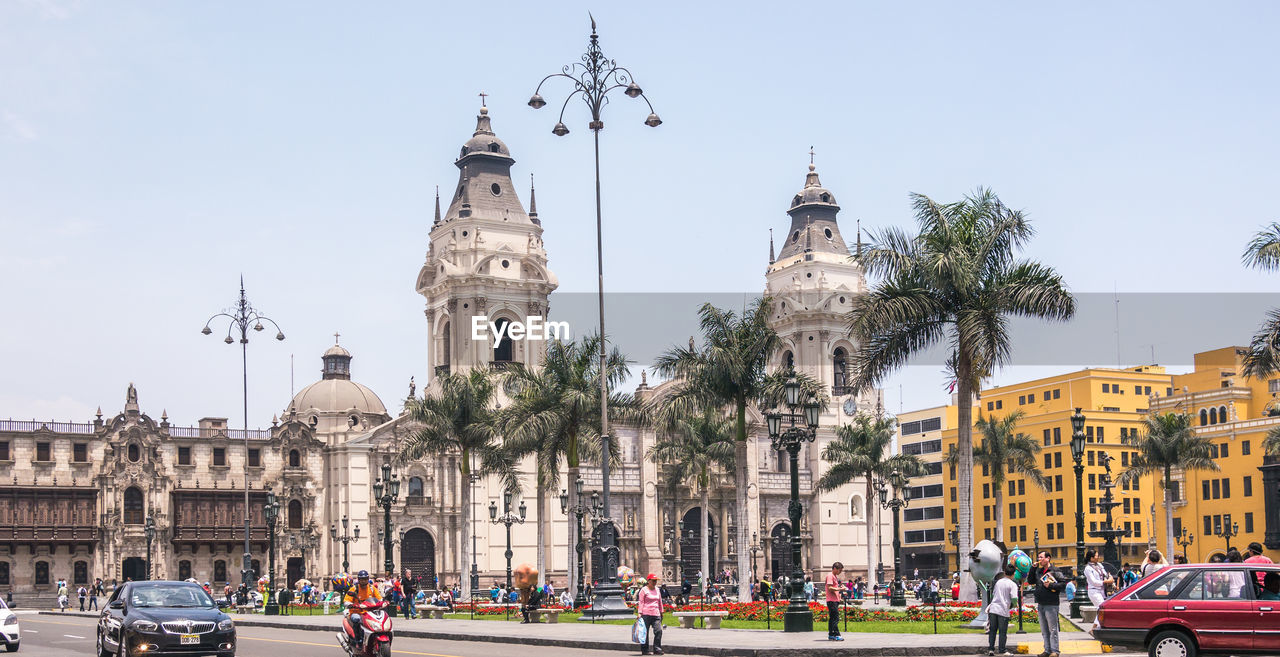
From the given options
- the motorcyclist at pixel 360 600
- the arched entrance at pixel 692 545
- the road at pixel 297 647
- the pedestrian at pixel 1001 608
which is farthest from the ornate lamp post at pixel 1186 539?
the motorcyclist at pixel 360 600

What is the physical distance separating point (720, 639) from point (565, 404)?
23.0 metres

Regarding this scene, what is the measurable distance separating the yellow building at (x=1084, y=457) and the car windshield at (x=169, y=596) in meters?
72.5

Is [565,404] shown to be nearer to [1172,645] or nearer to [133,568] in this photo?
[1172,645]

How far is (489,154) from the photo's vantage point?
85000 millimetres

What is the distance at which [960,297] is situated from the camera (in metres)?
32.7

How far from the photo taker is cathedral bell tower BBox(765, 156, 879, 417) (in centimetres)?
9356

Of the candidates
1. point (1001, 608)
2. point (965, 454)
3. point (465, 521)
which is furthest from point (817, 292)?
point (1001, 608)

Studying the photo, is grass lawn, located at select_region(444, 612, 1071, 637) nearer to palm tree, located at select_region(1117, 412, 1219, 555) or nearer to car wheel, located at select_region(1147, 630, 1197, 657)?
car wheel, located at select_region(1147, 630, 1197, 657)

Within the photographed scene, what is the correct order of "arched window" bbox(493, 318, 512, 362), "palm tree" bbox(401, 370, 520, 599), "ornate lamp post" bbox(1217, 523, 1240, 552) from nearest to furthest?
"palm tree" bbox(401, 370, 520, 599) < "ornate lamp post" bbox(1217, 523, 1240, 552) < "arched window" bbox(493, 318, 512, 362)

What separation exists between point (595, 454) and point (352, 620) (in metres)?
37.1

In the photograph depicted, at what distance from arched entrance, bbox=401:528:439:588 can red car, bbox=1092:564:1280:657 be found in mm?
64816

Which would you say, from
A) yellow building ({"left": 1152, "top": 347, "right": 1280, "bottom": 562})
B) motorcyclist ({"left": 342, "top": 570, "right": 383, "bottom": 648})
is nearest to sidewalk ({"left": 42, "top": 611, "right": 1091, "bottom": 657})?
motorcyclist ({"left": 342, "top": 570, "right": 383, "bottom": 648})

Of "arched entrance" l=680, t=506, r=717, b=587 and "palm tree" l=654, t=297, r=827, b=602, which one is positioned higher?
"palm tree" l=654, t=297, r=827, b=602

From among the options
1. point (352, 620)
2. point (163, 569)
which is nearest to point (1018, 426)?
point (163, 569)
